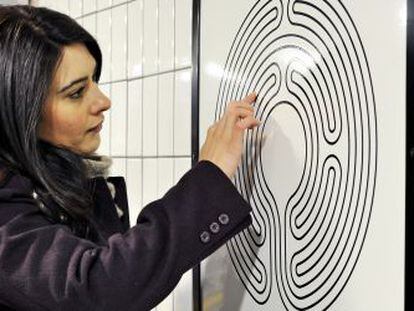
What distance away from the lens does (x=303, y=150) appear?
69 cm

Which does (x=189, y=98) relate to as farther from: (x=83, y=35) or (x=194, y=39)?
(x=83, y=35)

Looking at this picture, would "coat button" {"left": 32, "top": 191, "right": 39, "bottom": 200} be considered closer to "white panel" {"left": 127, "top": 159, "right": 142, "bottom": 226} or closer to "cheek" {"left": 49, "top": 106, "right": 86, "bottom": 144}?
"cheek" {"left": 49, "top": 106, "right": 86, "bottom": 144}

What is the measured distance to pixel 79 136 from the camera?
701 millimetres

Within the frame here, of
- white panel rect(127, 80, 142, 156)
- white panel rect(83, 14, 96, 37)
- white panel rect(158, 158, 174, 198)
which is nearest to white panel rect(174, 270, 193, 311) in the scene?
white panel rect(158, 158, 174, 198)

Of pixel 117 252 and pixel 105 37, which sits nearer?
pixel 117 252

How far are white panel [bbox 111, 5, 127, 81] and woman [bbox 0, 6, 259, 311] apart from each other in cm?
42

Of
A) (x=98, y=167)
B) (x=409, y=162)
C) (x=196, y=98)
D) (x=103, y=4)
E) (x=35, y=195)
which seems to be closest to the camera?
(x=409, y=162)

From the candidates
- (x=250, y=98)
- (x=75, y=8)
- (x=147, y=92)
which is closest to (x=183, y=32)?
(x=147, y=92)

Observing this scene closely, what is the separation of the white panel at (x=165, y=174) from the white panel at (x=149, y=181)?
0.05ft

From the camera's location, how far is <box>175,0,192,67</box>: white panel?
945mm

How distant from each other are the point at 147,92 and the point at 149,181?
0.56 ft

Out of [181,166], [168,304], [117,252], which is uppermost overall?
[181,166]

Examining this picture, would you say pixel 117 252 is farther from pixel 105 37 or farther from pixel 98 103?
pixel 105 37

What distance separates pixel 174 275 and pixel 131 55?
0.63 meters
